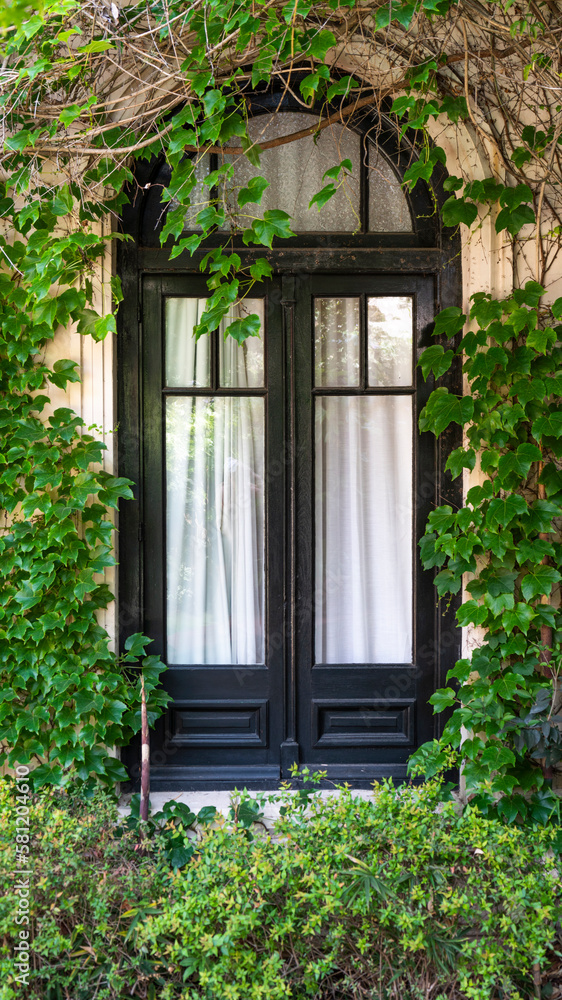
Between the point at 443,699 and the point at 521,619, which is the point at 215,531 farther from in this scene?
the point at 521,619

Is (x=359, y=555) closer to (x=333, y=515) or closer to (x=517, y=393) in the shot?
(x=333, y=515)

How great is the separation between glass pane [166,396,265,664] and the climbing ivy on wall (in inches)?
13.3

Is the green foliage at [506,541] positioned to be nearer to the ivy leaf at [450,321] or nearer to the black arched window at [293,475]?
the ivy leaf at [450,321]

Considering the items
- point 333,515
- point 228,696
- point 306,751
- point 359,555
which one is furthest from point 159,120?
point 306,751

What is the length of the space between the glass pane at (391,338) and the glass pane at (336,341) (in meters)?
0.08

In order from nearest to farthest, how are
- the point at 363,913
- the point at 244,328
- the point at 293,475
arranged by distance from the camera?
the point at 363,913 → the point at 244,328 → the point at 293,475

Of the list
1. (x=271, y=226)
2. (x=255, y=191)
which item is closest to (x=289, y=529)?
(x=271, y=226)

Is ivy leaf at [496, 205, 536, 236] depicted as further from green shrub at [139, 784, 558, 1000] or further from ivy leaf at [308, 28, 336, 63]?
green shrub at [139, 784, 558, 1000]

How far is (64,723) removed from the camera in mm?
3061

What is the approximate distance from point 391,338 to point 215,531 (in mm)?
1335

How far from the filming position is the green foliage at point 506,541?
2.99m

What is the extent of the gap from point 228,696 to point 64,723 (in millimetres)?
803

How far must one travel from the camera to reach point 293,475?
11.3ft

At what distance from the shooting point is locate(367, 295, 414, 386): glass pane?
3455 mm
